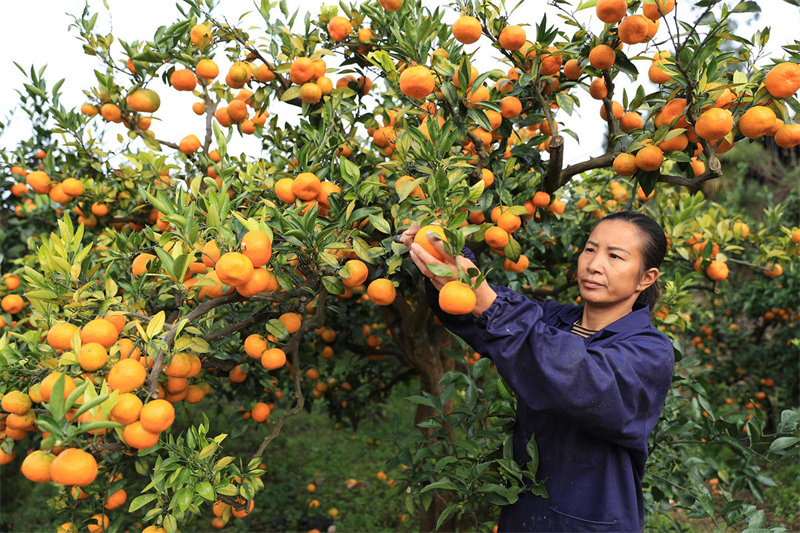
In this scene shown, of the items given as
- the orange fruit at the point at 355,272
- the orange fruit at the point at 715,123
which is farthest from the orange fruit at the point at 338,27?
the orange fruit at the point at 715,123

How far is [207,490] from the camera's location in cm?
123

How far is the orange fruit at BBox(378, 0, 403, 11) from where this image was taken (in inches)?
68.9

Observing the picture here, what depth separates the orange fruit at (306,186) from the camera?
4.92ft

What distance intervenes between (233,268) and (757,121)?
1.40 metres

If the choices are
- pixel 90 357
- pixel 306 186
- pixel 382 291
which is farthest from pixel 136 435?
pixel 306 186

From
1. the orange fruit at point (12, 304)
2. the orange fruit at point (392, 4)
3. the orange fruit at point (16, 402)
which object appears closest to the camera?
the orange fruit at point (16, 402)

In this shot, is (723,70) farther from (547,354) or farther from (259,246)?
(259,246)

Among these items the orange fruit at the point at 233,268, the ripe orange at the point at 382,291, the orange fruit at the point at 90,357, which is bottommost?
the orange fruit at the point at 90,357

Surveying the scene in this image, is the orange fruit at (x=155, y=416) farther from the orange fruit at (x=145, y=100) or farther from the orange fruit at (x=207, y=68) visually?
the orange fruit at (x=145, y=100)

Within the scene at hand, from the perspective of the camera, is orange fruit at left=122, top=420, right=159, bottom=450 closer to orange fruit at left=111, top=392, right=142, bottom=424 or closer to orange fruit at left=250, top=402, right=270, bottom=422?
orange fruit at left=111, top=392, right=142, bottom=424

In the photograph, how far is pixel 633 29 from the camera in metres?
1.46

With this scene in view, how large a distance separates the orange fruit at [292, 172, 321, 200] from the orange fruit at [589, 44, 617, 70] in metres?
0.94

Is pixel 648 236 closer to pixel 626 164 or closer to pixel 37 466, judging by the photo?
pixel 626 164

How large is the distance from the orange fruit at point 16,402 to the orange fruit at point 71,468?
358 mm
